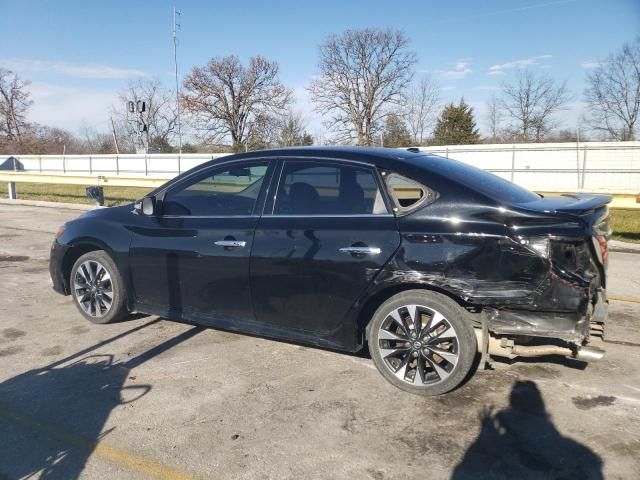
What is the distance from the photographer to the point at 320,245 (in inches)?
147

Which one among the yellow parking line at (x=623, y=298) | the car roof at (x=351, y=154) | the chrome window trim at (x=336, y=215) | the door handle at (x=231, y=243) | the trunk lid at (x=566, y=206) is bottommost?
the yellow parking line at (x=623, y=298)

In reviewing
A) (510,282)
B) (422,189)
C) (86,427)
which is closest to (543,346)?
(510,282)

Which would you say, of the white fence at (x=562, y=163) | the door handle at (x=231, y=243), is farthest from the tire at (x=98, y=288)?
the white fence at (x=562, y=163)

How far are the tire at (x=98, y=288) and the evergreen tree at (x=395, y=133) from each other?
26.7 metres

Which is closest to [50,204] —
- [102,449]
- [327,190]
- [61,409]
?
[61,409]

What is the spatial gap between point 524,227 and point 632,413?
139cm

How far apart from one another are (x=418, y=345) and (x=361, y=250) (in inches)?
30.0

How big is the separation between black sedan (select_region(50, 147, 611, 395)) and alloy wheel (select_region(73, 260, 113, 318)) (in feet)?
1.27

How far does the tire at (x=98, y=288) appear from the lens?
484cm

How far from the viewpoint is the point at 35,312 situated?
17.9 ft

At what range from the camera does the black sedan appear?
10.6 ft

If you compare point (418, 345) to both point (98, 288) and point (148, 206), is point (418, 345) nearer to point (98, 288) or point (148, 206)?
point (148, 206)

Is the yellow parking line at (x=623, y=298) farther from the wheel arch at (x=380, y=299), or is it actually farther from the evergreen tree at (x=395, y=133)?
the evergreen tree at (x=395, y=133)

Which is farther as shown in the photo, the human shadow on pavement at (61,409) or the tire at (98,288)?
the tire at (98,288)
